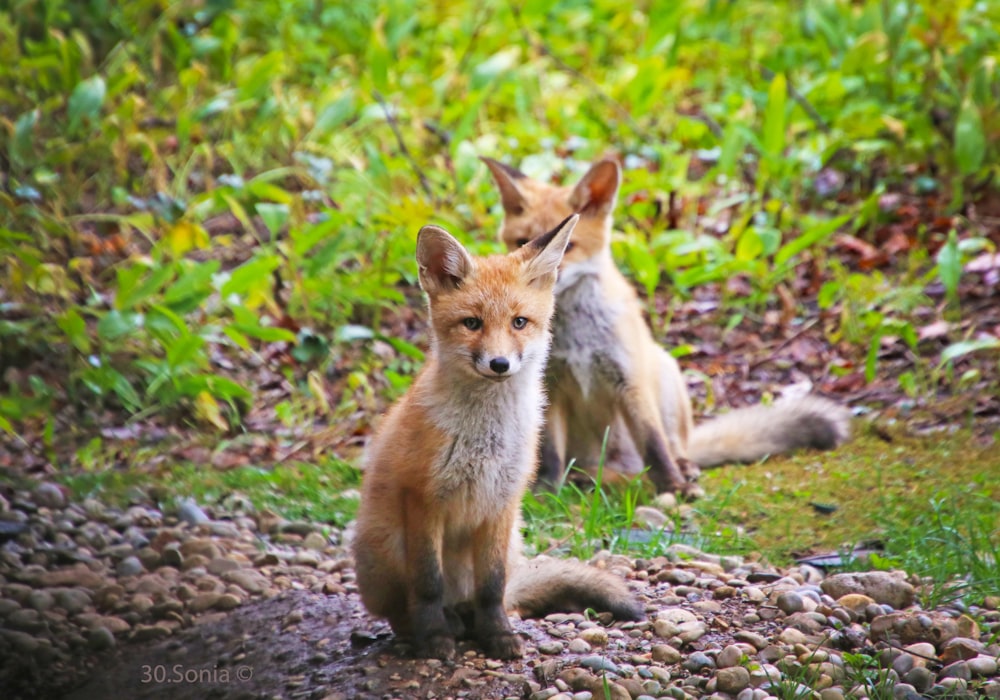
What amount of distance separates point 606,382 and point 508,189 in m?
1.14

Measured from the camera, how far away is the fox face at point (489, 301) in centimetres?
327

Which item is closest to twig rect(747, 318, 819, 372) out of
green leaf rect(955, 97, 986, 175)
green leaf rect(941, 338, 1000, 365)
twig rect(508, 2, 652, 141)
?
green leaf rect(941, 338, 1000, 365)

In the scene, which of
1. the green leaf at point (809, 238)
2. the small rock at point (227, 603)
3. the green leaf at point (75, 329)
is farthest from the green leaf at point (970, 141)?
the green leaf at point (75, 329)

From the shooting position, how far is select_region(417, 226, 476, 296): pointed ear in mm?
3350

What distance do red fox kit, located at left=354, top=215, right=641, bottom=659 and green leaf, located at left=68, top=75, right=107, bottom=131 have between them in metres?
5.16

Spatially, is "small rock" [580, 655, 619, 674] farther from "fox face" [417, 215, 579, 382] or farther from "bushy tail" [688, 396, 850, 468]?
"bushy tail" [688, 396, 850, 468]

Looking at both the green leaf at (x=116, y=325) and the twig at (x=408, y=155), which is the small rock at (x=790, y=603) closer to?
the green leaf at (x=116, y=325)

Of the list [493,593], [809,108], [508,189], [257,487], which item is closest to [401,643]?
[493,593]

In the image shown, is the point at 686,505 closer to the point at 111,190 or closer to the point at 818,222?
the point at 818,222

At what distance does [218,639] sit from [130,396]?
2722mm

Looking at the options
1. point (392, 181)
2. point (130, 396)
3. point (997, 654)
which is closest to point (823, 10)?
point (392, 181)

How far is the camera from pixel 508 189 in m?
5.43

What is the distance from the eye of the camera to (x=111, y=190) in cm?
820

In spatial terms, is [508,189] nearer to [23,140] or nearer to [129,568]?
[129,568]
